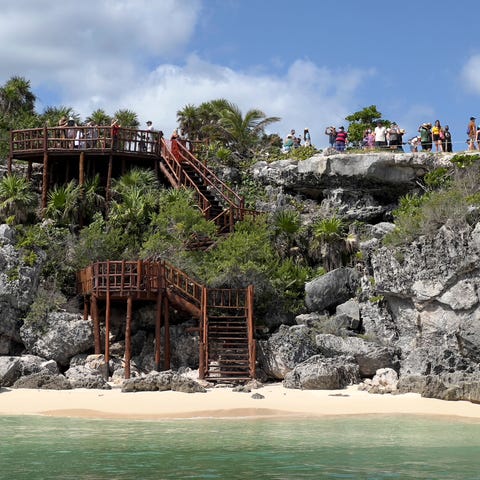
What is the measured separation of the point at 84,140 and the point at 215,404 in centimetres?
1408

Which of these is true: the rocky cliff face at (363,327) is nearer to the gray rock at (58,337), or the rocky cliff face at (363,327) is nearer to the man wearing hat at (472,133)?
the gray rock at (58,337)

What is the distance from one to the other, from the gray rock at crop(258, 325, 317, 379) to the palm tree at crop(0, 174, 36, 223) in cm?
1035

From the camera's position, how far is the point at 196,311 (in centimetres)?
2497

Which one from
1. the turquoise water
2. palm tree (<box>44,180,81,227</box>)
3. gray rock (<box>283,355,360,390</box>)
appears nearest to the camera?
the turquoise water

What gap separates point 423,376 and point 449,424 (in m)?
4.09

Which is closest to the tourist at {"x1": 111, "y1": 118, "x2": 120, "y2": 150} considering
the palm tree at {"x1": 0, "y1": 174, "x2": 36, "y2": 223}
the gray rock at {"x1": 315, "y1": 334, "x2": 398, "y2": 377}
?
the palm tree at {"x1": 0, "y1": 174, "x2": 36, "y2": 223}

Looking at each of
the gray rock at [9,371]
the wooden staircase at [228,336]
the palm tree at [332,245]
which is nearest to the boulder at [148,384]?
the wooden staircase at [228,336]

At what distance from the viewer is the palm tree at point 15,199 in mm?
29312

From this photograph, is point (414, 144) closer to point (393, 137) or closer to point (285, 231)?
point (393, 137)

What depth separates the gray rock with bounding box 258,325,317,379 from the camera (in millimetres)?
24078

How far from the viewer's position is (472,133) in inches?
1225

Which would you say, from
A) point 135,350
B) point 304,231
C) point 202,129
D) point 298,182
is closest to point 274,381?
point 135,350

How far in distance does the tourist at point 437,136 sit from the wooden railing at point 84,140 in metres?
10.4

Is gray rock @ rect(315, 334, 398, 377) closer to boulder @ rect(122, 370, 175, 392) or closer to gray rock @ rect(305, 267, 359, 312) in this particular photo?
gray rock @ rect(305, 267, 359, 312)
